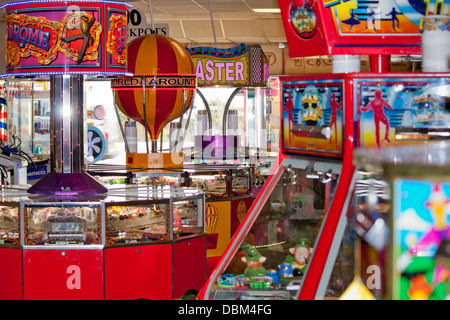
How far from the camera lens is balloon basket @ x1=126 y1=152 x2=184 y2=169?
7.20m

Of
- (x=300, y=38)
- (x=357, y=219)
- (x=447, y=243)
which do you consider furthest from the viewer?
(x=300, y=38)

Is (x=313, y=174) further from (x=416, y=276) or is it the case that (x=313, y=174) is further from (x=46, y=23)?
(x=46, y=23)

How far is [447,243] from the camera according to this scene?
1488 millimetres

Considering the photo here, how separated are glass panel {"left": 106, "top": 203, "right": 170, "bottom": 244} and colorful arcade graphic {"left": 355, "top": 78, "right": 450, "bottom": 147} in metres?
2.42

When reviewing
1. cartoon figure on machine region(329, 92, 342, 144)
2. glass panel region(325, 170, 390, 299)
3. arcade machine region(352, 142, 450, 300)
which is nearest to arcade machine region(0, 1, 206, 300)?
cartoon figure on machine region(329, 92, 342, 144)

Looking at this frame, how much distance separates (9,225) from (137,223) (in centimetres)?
84

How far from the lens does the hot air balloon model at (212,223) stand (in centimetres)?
700

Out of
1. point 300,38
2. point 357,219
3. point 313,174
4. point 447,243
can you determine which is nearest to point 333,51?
point 300,38

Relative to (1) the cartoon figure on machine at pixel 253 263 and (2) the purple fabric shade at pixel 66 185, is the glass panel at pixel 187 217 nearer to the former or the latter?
(2) the purple fabric shade at pixel 66 185

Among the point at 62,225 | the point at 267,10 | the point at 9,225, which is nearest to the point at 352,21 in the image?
the point at 62,225

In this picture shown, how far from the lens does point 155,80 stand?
276 inches

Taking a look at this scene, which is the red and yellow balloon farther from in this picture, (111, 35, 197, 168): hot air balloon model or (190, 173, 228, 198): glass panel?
(190, 173, 228, 198): glass panel

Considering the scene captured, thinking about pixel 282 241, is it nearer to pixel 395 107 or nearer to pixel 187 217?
pixel 395 107
